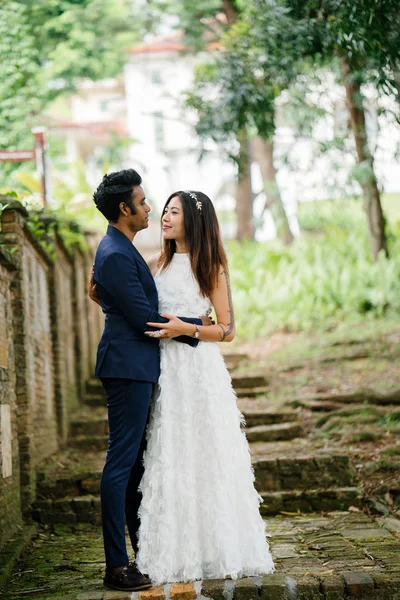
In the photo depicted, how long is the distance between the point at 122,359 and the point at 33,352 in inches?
121

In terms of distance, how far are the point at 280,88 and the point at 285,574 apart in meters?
6.93

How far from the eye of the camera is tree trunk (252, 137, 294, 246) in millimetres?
16062

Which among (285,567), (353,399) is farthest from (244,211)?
(285,567)

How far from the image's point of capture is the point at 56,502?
615 centimetres

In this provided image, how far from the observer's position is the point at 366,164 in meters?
11.5

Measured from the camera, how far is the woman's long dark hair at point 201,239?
4250 millimetres

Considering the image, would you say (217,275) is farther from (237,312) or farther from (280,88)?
(237,312)

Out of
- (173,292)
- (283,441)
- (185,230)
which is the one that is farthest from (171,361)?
(283,441)

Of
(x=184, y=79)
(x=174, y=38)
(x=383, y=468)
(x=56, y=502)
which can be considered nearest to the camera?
(x=56, y=502)

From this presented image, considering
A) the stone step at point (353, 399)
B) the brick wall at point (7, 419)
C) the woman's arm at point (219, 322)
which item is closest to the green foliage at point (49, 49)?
the brick wall at point (7, 419)

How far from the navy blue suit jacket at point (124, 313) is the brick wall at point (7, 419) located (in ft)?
5.03

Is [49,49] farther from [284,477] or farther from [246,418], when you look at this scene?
[284,477]

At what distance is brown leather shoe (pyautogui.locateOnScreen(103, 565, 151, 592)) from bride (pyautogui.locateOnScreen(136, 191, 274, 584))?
6 cm

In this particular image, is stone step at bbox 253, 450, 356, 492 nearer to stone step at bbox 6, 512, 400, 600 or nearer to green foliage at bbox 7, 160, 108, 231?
stone step at bbox 6, 512, 400, 600
